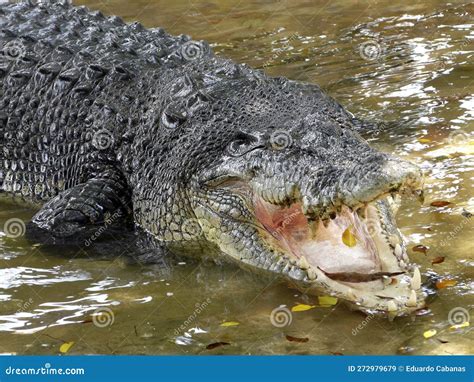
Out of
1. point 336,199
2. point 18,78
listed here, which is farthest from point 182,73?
point 336,199

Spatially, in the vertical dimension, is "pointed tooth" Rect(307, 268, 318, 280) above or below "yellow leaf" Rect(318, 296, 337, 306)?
above

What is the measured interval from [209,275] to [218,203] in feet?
1.62

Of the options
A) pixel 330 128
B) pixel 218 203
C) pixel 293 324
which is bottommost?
pixel 293 324

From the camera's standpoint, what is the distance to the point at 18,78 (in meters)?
7.43

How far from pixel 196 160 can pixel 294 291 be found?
1.29 metres

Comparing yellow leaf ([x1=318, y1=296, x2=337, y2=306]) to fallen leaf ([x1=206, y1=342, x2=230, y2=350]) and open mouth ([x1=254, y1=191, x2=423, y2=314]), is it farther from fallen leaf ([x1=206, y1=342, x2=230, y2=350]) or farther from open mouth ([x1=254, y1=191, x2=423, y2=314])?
fallen leaf ([x1=206, y1=342, x2=230, y2=350])

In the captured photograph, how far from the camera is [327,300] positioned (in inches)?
196

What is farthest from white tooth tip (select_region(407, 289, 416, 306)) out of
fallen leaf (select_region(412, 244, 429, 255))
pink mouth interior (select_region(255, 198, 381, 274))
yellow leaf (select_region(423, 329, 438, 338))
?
fallen leaf (select_region(412, 244, 429, 255))

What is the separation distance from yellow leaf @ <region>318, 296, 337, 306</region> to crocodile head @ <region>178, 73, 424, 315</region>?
4 cm

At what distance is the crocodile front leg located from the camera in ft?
20.6

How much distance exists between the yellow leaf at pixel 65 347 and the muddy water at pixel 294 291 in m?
0.03

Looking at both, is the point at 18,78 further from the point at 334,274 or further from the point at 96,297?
the point at 334,274

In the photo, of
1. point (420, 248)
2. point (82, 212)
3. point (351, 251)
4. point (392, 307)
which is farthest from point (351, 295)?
point (82, 212)

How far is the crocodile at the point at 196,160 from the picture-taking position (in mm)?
4840
